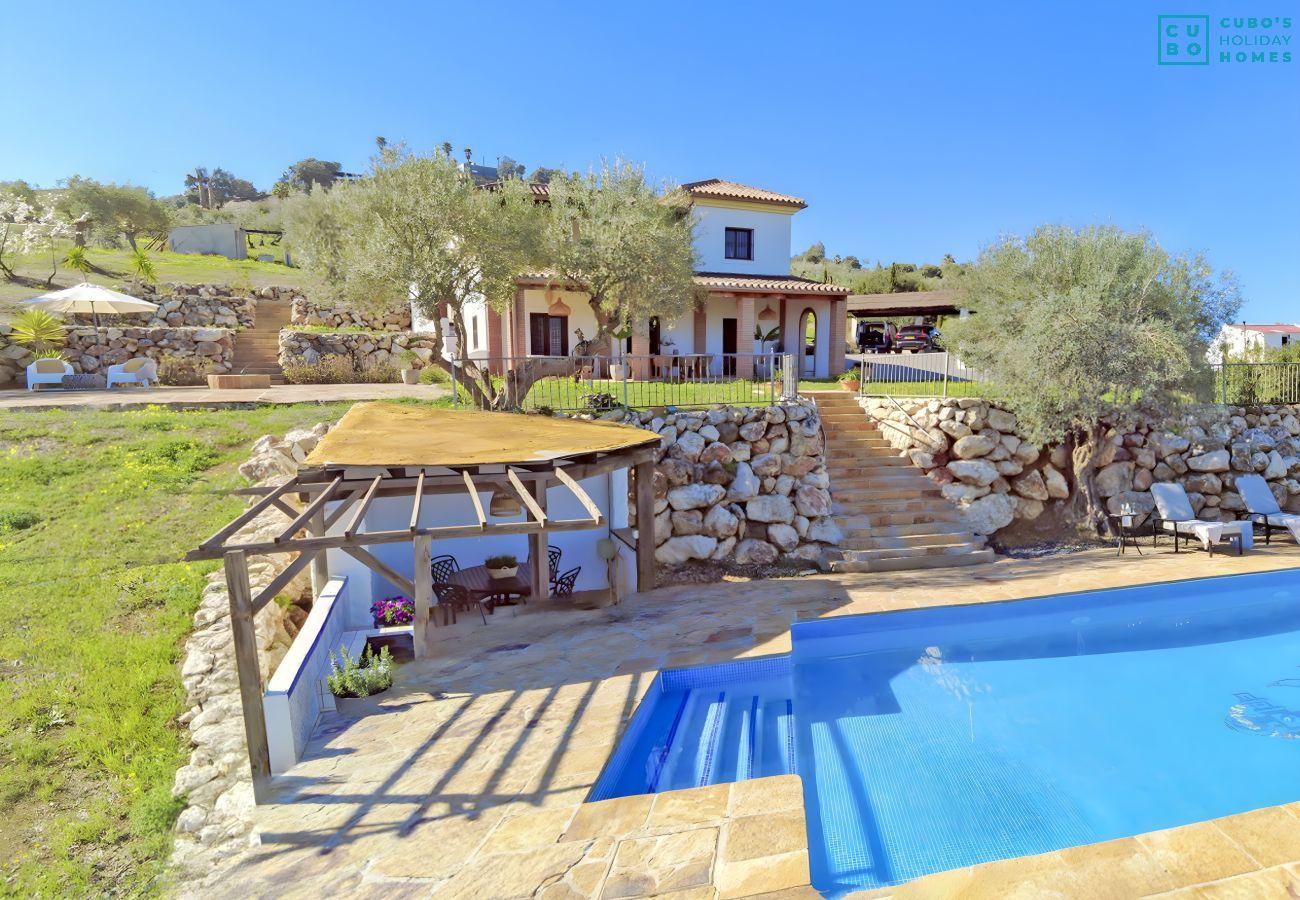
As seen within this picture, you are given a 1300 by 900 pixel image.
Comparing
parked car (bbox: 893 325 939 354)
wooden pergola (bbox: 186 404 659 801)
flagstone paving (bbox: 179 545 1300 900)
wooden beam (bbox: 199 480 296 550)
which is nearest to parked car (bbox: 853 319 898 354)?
parked car (bbox: 893 325 939 354)

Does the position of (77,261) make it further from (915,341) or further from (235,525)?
(915,341)

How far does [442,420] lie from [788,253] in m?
18.8

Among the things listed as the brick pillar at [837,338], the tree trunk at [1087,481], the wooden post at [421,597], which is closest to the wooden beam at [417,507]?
the wooden post at [421,597]

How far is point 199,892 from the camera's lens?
13.2 ft

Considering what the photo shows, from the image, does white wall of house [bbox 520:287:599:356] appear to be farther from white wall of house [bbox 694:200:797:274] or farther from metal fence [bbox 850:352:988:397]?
metal fence [bbox 850:352:988:397]

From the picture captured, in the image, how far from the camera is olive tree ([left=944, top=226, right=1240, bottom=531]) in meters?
12.2

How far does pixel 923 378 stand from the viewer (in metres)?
19.7

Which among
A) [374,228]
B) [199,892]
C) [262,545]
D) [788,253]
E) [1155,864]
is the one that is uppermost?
[788,253]

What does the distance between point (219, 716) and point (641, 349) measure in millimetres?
17525

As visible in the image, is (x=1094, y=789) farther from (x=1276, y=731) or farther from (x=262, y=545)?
(x=262, y=545)

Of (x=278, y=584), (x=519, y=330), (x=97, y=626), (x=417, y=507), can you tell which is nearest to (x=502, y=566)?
(x=417, y=507)

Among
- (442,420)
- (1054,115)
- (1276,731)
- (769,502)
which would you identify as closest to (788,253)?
(1054,115)

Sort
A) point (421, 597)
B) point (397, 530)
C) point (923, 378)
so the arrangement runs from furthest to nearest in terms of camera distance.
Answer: point (923, 378)
point (421, 597)
point (397, 530)

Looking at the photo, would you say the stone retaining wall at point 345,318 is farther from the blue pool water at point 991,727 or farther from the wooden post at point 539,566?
the blue pool water at point 991,727
